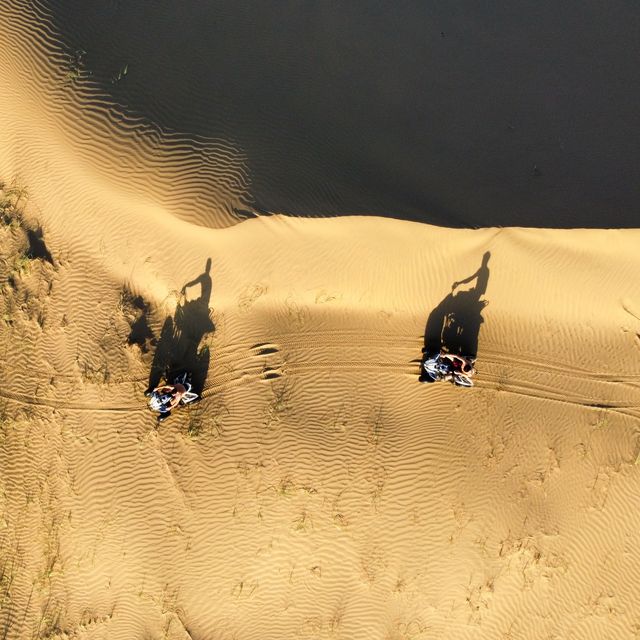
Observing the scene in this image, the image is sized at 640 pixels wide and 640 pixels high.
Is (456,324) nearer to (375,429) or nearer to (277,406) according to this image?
(375,429)

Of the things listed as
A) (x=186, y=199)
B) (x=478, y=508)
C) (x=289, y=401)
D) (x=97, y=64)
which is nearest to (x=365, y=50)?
(x=186, y=199)

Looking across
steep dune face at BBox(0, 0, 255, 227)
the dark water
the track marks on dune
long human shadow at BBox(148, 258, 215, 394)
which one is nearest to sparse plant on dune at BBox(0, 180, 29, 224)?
steep dune face at BBox(0, 0, 255, 227)

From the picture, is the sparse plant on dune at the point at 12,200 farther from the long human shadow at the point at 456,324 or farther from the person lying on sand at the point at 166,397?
the long human shadow at the point at 456,324

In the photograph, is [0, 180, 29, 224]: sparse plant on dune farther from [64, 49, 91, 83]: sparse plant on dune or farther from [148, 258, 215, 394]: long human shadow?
[148, 258, 215, 394]: long human shadow

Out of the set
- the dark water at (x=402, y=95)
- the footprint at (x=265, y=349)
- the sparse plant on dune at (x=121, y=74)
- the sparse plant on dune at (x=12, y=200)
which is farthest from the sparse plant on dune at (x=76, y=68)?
the footprint at (x=265, y=349)

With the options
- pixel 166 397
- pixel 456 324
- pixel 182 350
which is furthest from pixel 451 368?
pixel 166 397

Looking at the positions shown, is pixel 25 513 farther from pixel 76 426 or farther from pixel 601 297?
pixel 601 297
